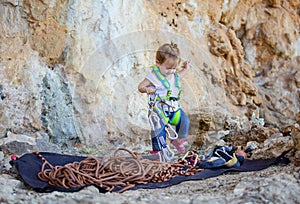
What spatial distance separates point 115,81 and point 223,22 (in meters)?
2.79

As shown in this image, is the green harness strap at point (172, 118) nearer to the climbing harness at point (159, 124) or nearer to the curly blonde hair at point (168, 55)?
the climbing harness at point (159, 124)

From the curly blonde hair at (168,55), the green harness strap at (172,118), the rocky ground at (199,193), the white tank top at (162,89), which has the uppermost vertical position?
the curly blonde hair at (168,55)

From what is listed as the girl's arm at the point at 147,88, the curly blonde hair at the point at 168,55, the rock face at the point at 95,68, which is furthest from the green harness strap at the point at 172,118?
the rock face at the point at 95,68

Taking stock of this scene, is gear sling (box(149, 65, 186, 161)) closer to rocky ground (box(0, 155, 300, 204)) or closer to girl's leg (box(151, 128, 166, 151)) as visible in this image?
girl's leg (box(151, 128, 166, 151))

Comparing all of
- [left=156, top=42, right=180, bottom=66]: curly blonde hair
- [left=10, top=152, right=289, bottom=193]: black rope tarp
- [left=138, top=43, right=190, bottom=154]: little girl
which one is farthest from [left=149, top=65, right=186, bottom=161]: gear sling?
[left=10, top=152, right=289, bottom=193]: black rope tarp

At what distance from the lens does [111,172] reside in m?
2.96

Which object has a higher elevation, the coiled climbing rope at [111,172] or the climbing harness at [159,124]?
the climbing harness at [159,124]

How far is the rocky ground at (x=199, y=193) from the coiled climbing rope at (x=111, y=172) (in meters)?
0.13

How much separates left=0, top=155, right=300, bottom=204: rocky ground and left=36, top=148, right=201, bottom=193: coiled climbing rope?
135 millimetres

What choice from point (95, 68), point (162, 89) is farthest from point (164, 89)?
point (95, 68)

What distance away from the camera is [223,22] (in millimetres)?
7414

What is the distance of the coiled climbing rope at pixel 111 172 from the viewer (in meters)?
2.79

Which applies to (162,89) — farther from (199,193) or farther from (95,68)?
(95,68)

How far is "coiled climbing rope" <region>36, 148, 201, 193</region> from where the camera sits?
9.17 ft
